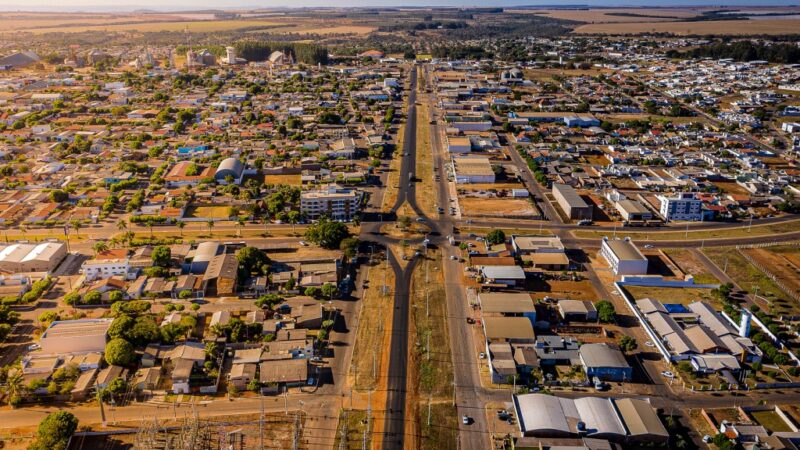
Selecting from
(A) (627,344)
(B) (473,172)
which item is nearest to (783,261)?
(A) (627,344)

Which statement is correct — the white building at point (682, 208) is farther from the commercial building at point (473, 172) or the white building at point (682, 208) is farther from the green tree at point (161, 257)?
the green tree at point (161, 257)

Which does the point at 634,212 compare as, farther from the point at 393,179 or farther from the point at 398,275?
the point at 393,179

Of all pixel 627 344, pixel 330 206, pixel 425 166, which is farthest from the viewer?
pixel 425 166

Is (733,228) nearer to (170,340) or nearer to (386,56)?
(170,340)

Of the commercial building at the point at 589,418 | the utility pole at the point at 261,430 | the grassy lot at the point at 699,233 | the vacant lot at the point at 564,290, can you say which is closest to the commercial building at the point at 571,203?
the grassy lot at the point at 699,233

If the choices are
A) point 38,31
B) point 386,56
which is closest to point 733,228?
point 386,56

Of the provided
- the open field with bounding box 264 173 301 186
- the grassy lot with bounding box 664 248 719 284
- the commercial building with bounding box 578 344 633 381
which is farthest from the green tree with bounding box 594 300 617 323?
the open field with bounding box 264 173 301 186
